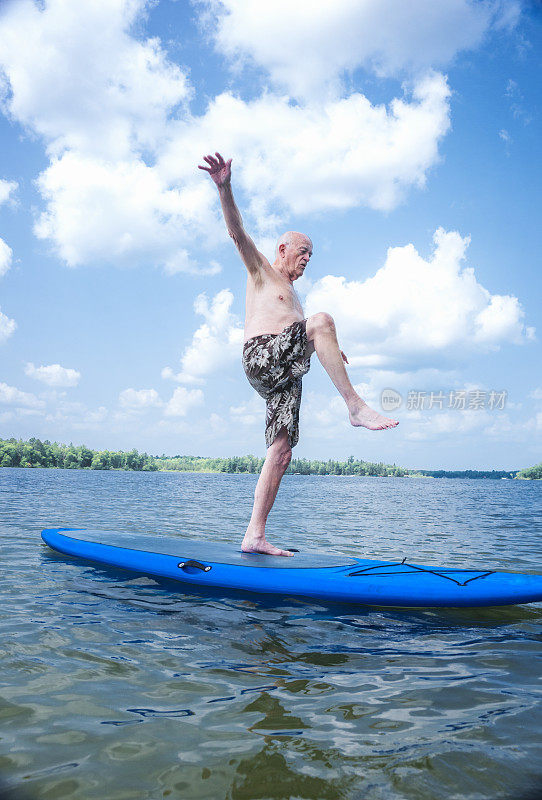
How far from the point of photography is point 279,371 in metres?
4.41

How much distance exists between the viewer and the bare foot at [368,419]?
151 inches

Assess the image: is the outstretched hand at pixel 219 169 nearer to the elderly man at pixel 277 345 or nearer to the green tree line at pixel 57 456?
the elderly man at pixel 277 345

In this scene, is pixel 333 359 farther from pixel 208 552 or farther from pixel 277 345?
pixel 208 552

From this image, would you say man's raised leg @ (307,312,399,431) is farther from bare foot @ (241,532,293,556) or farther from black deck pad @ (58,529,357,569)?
bare foot @ (241,532,293,556)

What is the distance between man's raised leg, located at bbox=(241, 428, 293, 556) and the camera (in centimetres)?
443

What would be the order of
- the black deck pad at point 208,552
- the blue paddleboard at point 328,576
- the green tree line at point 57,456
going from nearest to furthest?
the blue paddleboard at point 328,576
the black deck pad at point 208,552
the green tree line at point 57,456

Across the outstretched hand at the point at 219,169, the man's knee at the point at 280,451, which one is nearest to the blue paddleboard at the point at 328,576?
the man's knee at the point at 280,451

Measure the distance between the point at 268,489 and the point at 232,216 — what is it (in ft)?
6.99

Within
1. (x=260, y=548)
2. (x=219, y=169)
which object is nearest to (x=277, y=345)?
(x=219, y=169)

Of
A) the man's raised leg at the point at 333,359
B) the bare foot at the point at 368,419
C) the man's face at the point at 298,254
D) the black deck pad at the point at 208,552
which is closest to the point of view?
the bare foot at the point at 368,419

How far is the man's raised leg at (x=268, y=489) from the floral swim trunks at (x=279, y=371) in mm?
65

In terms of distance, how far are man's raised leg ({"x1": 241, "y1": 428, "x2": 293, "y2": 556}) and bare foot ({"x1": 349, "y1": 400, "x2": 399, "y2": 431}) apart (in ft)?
2.24

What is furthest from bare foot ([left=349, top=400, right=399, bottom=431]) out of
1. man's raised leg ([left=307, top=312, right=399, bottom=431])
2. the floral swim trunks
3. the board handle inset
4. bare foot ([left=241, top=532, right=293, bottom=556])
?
the board handle inset

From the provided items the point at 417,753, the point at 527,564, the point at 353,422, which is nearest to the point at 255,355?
the point at 353,422
